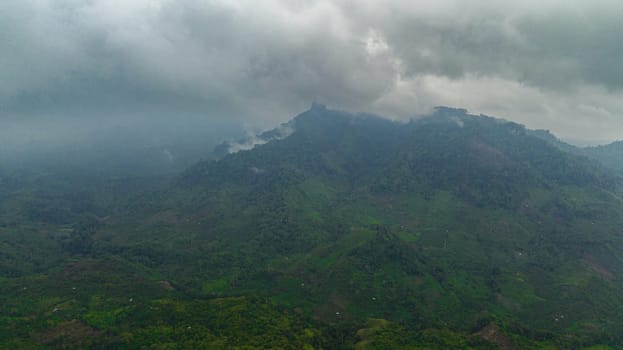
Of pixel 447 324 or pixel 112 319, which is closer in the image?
pixel 112 319

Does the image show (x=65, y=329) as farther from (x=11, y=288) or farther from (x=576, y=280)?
(x=576, y=280)

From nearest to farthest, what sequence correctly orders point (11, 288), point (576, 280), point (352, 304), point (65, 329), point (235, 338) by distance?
1. point (235, 338)
2. point (65, 329)
3. point (11, 288)
4. point (352, 304)
5. point (576, 280)

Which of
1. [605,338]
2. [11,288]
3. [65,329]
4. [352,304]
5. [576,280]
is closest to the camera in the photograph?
[65,329]

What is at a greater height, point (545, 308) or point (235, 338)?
point (235, 338)

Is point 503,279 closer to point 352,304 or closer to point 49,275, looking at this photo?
point 352,304

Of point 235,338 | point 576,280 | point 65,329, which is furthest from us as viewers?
point 576,280

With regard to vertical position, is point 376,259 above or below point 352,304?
above

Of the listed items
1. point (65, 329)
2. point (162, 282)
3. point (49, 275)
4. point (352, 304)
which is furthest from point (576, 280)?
point (49, 275)

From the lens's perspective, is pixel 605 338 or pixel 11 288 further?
pixel 11 288

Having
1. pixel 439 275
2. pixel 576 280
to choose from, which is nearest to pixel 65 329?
pixel 439 275
